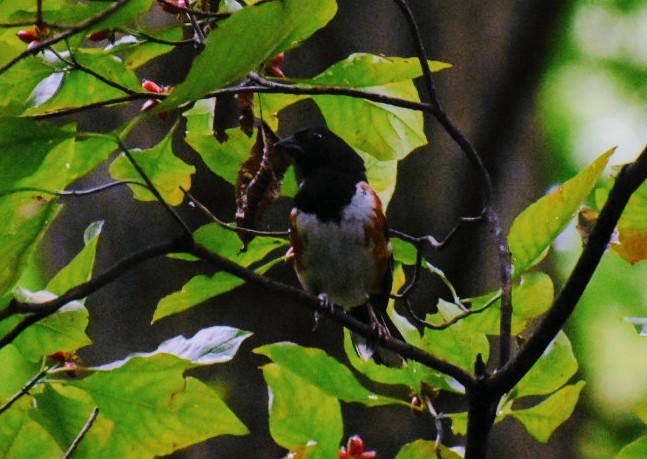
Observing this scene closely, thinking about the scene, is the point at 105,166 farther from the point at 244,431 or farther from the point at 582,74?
the point at 582,74

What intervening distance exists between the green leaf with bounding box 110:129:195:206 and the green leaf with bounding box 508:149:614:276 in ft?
1.65

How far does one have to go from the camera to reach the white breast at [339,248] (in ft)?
6.53

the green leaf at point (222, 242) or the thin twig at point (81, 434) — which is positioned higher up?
the green leaf at point (222, 242)

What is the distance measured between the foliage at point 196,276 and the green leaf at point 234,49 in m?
0.07

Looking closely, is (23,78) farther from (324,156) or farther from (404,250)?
(324,156)

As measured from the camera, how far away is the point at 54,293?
1.23 m

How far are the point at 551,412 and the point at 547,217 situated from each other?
34 cm

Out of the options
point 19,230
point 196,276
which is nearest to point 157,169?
point 196,276

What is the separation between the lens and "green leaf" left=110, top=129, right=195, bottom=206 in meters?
1.31

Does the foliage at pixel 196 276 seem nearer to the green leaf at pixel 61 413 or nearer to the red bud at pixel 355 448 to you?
the green leaf at pixel 61 413

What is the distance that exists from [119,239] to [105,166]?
0.76 feet

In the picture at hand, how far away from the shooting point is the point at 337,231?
201cm

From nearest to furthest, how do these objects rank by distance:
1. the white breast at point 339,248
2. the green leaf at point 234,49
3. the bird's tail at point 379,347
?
1. the green leaf at point 234,49
2. the bird's tail at point 379,347
3. the white breast at point 339,248

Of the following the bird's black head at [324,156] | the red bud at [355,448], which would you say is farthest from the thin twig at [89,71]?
the bird's black head at [324,156]
